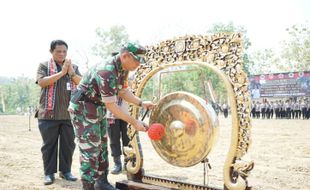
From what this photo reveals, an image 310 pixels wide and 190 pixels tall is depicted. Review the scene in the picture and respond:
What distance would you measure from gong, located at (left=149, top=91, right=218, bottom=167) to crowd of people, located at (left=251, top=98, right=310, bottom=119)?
24431mm

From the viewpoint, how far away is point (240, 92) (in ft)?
11.7

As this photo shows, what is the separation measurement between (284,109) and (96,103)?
26.2 m

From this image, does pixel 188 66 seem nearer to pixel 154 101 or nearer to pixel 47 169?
pixel 154 101

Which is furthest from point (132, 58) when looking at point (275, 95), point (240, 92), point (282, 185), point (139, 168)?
point (275, 95)

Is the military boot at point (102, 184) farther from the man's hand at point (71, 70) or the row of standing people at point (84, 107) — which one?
the man's hand at point (71, 70)

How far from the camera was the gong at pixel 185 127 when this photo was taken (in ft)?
12.7

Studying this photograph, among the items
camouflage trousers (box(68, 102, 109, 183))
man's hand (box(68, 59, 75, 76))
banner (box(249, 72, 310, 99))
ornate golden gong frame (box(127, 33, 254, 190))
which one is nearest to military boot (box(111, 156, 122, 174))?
man's hand (box(68, 59, 75, 76))

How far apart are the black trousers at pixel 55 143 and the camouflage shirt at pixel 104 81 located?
1.39 metres

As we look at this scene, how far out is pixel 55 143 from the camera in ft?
16.0

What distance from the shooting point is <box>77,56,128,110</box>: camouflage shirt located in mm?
3412

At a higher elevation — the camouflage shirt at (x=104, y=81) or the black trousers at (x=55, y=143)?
the camouflage shirt at (x=104, y=81)

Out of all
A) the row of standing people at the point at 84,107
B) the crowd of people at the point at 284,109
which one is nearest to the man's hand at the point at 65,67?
the row of standing people at the point at 84,107

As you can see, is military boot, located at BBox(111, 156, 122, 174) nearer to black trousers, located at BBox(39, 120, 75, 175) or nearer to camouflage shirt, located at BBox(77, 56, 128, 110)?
black trousers, located at BBox(39, 120, 75, 175)

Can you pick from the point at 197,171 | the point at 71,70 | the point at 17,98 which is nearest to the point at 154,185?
the point at 197,171
